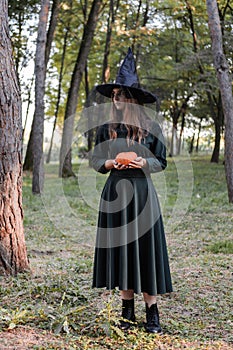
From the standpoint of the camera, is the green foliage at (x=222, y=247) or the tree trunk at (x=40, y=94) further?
the tree trunk at (x=40, y=94)

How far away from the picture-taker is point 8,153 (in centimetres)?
520

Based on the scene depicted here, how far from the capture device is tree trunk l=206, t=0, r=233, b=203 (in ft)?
34.0

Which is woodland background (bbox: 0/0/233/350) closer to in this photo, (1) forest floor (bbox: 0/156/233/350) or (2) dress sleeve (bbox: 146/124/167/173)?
(1) forest floor (bbox: 0/156/233/350)

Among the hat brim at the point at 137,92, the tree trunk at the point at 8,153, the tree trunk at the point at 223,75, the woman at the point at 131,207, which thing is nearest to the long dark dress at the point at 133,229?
the woman at the point at 131,207

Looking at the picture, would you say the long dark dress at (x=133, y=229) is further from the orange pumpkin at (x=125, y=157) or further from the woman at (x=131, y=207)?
the orange pumpkin at (x=125, y=157)

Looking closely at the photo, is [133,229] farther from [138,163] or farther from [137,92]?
[137,92]

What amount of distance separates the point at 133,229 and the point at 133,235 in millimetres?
48

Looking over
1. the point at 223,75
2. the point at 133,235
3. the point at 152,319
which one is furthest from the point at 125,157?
the point at 223,75

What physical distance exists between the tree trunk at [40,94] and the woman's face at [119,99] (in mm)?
8740

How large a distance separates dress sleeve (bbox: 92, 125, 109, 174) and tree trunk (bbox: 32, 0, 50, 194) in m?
8.72

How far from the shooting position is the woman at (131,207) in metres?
3.97

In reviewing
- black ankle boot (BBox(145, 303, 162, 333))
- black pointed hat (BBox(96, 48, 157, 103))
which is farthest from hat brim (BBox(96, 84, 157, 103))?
black ankle boot (BBox(145, 303, 162, 333))

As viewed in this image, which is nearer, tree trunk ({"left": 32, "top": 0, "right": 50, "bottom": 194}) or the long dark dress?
the long dark dress

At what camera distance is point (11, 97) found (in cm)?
514
